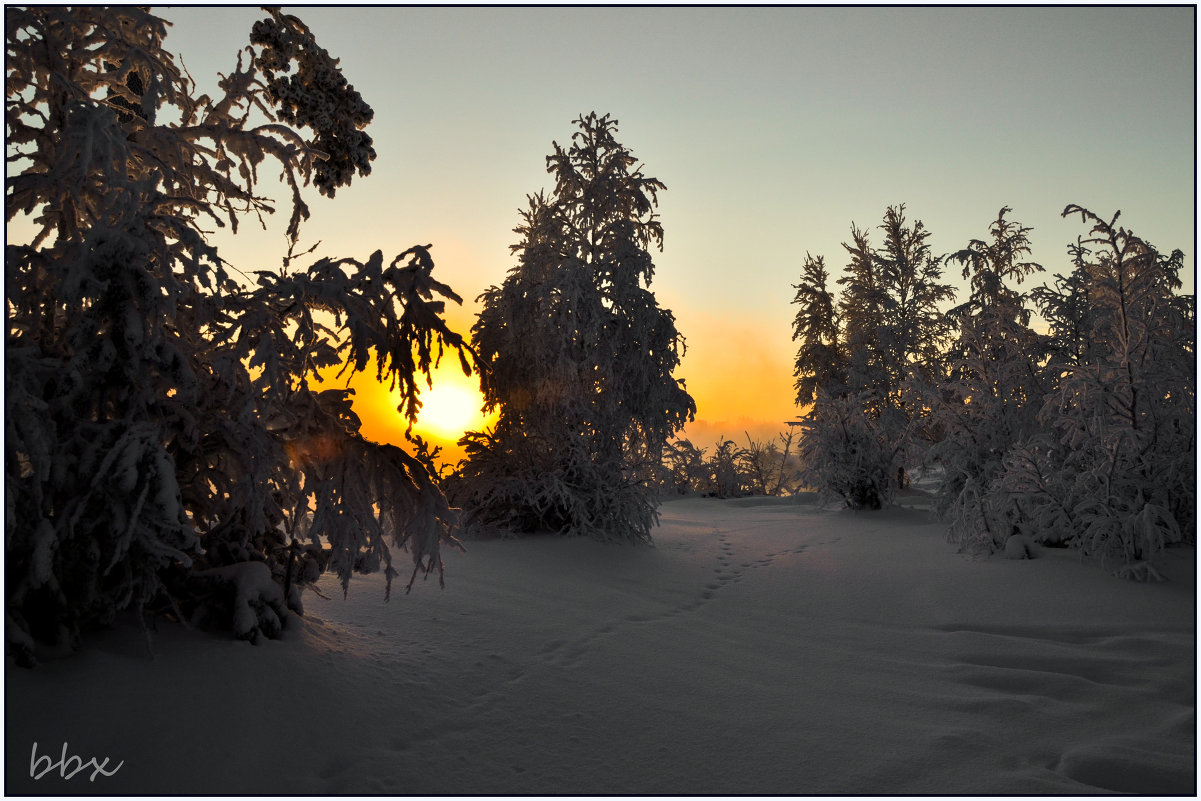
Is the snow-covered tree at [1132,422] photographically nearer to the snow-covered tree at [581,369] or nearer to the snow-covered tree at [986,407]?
the snow-covered tree at [986,407]

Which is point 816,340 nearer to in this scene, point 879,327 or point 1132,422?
point 879,327

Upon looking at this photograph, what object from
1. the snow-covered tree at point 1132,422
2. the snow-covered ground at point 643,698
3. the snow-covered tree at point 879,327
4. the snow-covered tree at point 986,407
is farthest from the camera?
the snow-covered tree at point 879,327

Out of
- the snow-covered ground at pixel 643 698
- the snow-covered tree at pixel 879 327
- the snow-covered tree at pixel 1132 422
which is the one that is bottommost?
the snow-covered ground at pixel 643 698

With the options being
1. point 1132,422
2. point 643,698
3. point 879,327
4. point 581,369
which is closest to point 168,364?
point 643,698

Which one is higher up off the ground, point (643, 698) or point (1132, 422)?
point (1132, 422)

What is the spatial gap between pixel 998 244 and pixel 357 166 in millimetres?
16110

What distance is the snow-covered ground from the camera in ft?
8.96

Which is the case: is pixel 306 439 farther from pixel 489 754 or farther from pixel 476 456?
pixel 476 456

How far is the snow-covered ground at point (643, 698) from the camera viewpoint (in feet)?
8.96

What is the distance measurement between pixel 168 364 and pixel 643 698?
3.04 m

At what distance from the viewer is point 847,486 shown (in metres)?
12.7

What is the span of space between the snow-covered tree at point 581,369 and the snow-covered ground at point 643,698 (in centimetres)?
297

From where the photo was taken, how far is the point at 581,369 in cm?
873

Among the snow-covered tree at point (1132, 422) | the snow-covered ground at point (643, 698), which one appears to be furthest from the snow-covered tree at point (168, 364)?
the snow-covered tree at point (1132, 422)
